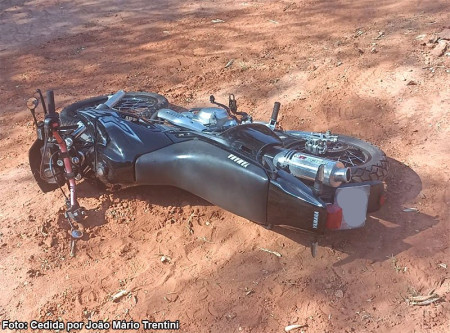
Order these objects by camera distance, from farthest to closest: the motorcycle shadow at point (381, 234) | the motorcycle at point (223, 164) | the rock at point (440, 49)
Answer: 1. the rock at point (440, 49)
2. the motorcycle shadow at point (381, 234)
3. the motorcycle at point (223, 164)

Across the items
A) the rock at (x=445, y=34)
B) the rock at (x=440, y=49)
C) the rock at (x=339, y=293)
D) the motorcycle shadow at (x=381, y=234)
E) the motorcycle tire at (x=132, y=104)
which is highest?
the rock at (x=445, y=34)

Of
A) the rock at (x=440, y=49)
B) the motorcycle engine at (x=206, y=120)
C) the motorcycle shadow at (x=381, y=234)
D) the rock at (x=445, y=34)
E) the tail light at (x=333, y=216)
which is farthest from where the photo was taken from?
the rock at (x=445, y=34)

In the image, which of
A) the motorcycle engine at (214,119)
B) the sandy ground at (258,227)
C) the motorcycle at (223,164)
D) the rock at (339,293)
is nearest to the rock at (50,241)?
the sandy ground at (258,227)

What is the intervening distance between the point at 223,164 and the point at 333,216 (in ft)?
3.14

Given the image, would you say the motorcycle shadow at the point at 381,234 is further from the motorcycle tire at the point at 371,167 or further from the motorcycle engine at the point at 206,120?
the motorcycle engine at the point at 206,120

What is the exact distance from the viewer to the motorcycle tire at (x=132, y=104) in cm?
545

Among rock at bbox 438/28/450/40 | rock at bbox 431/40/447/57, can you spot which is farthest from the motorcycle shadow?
rock at bbox 438/28/450/40

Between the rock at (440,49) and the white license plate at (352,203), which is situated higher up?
the rock at (440,49)

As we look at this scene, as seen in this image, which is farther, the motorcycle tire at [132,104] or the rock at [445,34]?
the rock at [445,34]

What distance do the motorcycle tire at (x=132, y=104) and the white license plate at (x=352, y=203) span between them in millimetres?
2780

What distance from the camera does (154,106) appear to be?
227 inches

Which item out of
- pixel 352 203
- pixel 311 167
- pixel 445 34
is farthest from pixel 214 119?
pixel 445 34

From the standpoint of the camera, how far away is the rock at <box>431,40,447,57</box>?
6.38m

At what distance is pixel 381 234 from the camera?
3.83 metres
